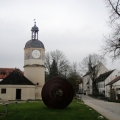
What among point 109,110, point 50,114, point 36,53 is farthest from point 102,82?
point 50,114

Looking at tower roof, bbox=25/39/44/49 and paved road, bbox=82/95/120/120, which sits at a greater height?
tower roof, bbox=25/39/44/49

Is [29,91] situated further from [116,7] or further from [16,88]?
[116,7]

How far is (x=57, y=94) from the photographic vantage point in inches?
866

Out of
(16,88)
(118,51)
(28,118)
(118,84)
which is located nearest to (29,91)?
(16,88)

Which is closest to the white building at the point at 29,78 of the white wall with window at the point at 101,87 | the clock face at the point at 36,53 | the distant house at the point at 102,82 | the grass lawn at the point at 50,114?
the clock face at the point at 36,53

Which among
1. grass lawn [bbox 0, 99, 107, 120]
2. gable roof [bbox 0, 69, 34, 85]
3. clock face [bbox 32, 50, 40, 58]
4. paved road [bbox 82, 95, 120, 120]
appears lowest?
paved road [bbox 82, 95, 120, 120]

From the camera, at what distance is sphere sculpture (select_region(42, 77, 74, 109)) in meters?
21.6

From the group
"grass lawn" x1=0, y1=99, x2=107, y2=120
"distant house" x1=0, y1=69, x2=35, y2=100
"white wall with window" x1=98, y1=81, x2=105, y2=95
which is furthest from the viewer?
"white wall with window" x1=98, y1=81, x2=105, y2=95

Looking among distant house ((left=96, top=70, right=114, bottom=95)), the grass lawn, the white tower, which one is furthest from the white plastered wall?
distant house ((left=96, top=70, right=114, bottom=95))

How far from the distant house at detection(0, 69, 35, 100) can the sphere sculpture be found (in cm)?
2320

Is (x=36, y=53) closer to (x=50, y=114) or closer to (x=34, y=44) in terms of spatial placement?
(x=34, y=44)

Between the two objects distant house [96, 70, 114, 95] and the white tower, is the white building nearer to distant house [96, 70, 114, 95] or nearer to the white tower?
the white tower

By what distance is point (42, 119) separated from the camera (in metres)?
14.4

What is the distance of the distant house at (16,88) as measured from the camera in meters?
43.8
